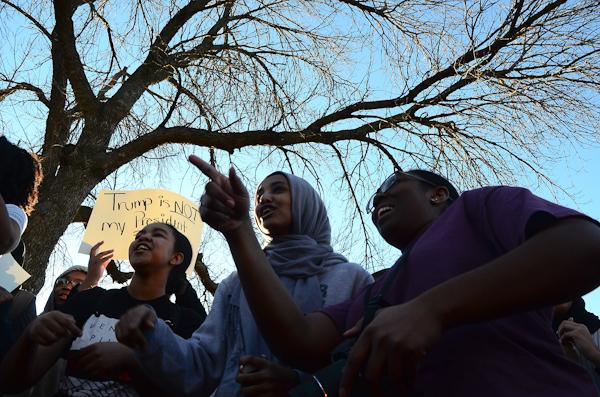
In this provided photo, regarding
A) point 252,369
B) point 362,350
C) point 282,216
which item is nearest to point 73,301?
point 282,216

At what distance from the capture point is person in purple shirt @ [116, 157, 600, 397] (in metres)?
1.12

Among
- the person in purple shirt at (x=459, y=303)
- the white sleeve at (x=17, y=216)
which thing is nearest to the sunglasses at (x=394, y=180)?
the person in purple shirt at (x=459, y=303)

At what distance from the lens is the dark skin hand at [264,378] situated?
1.61 meters

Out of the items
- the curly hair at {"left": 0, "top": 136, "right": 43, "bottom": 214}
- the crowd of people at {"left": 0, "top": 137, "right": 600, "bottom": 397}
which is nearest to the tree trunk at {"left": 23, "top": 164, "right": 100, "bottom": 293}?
the crowd of people at {"left": 0, "top": 137, "right": 600, "bottom": 397}

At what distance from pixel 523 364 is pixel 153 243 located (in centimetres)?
221

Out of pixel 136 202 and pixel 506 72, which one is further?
pixel 506 72

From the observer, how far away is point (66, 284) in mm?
3912

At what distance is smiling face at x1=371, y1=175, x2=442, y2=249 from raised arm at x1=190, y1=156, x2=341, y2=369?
412 mm

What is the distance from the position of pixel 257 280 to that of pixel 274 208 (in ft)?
2.74

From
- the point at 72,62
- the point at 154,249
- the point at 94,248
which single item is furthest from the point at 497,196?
the point at 72,62

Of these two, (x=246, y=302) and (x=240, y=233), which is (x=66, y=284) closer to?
(x=246, y=302)

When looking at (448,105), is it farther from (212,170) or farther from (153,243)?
(212,170)

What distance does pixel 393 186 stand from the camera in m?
2.01

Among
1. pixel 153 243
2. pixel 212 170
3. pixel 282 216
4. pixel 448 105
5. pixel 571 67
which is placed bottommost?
pixel 212 170
